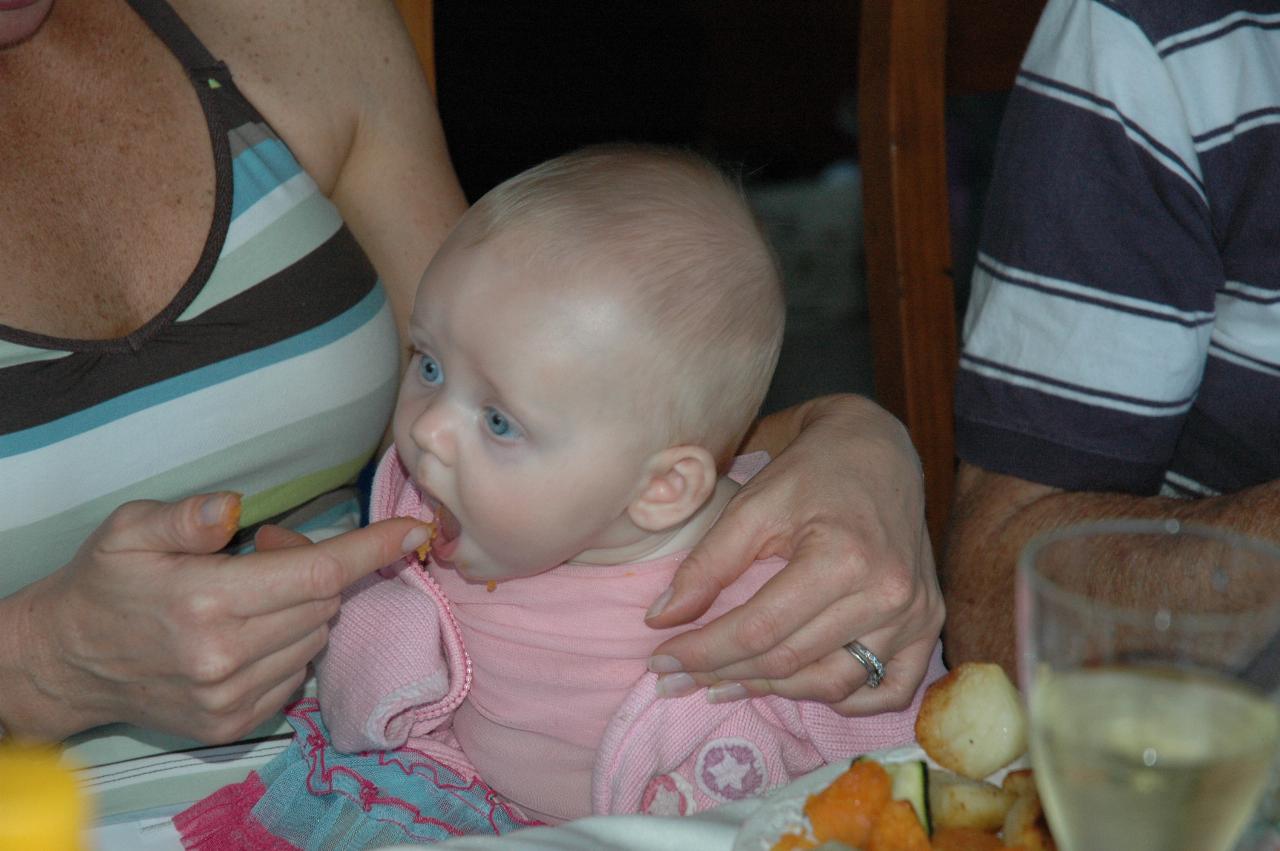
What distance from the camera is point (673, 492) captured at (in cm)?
109

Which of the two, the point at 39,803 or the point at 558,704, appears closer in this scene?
the point at 39,803

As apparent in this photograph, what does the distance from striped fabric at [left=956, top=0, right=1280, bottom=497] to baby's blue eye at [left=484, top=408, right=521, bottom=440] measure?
0.49m

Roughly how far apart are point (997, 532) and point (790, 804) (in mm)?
618

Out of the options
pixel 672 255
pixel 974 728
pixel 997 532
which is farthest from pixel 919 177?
pixel 974 728

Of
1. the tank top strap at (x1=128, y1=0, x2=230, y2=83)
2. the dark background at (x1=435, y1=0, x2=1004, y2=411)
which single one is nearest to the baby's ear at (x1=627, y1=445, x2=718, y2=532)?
the tank top strap at (x1=128, y1=0, x2=230, y2=83)

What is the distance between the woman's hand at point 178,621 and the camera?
91 cm

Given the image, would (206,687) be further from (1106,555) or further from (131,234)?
(1106,555)

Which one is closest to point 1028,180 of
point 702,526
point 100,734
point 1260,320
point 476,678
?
point 1260,320

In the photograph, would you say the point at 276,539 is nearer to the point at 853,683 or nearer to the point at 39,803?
the point at 39,803

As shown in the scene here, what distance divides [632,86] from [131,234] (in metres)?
3.34

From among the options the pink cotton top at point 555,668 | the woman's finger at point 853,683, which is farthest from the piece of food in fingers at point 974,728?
the pink cotton top at point 555,668

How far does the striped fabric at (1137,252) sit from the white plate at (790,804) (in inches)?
21.8

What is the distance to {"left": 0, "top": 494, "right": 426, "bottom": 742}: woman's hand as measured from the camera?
2.99 feet

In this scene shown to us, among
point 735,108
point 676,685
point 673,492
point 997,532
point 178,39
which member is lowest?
point 735,108
